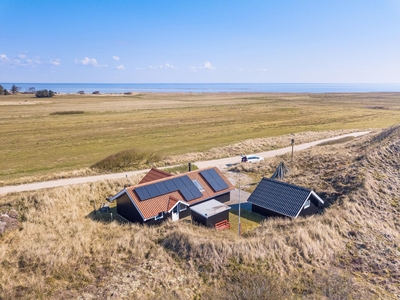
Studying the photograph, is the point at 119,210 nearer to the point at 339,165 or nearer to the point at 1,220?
the point at 1,220

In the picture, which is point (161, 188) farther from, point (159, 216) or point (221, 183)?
point (221, 183)

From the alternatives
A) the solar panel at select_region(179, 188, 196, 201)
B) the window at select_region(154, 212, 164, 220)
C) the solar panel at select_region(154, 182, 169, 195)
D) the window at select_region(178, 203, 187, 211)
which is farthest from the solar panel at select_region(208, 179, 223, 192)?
the window at select_region(154, 212, 164, 220)

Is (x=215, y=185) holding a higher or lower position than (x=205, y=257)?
higher

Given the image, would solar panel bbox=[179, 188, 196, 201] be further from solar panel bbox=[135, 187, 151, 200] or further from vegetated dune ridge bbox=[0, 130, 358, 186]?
vegetated dune ridge bbox=[0, 130, 358, 186]

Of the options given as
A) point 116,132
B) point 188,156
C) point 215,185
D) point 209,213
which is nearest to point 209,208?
point 209,213

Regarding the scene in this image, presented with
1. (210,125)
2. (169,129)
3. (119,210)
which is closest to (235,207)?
(119,210)
